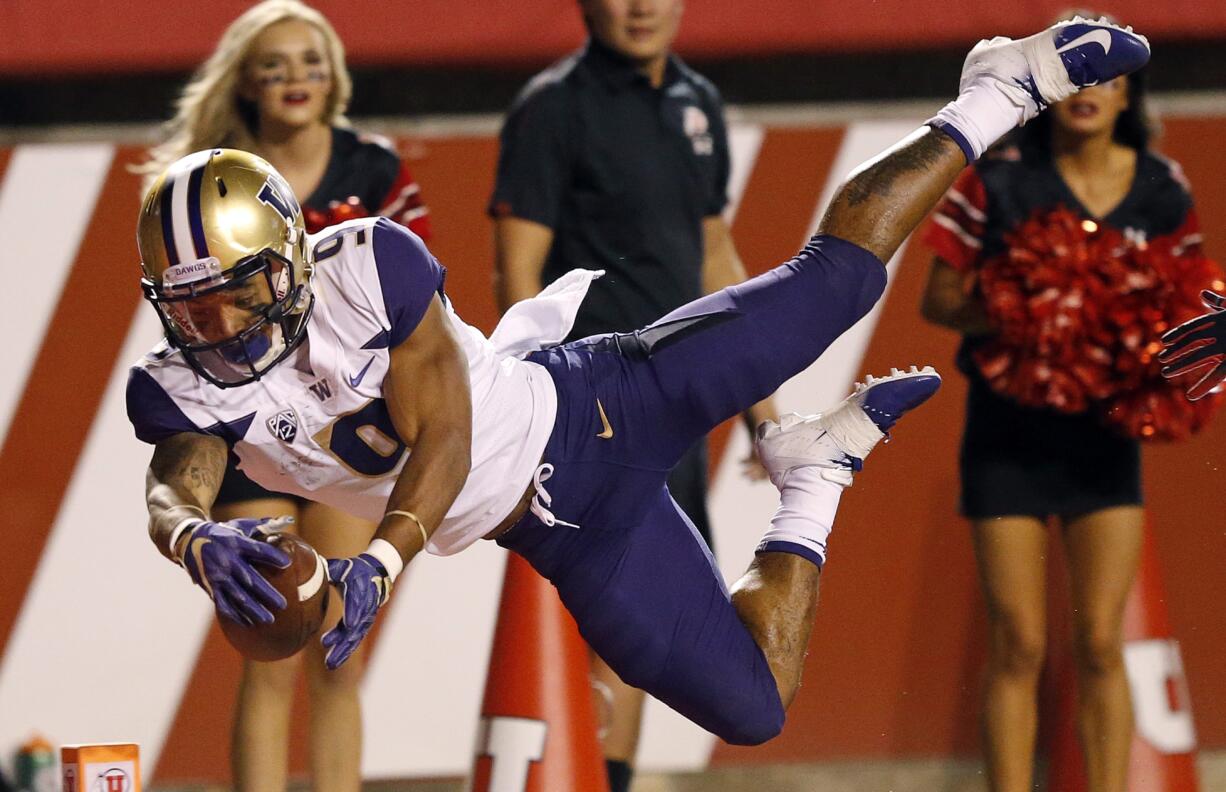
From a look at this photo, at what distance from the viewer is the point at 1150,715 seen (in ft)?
13.4

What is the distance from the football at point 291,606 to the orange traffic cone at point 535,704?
1416 millimetres

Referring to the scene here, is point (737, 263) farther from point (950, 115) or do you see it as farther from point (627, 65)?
point (950, 115)

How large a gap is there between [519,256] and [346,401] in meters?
1.14

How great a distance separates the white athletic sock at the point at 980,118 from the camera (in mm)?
3086

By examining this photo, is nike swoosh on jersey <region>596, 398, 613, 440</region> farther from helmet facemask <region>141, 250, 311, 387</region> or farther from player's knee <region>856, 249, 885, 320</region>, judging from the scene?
helmet facemask <region>141, 250, 311, 387</region>

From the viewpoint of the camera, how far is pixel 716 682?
3125 mm

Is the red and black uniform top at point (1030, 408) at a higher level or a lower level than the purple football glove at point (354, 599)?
higher

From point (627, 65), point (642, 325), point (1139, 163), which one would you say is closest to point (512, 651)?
point (642, 325)

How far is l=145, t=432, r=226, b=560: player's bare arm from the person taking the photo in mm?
2494

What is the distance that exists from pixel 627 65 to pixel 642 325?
611 mm

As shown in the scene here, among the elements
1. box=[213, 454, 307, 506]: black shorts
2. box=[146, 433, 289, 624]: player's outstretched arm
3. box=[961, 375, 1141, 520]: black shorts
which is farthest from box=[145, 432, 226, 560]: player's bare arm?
box=[961, 375, 1141, 520]: black shorts

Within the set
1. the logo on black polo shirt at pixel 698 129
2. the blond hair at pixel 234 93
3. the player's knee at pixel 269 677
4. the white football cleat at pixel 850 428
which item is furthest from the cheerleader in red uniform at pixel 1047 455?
the player's knee at pixel 269 677

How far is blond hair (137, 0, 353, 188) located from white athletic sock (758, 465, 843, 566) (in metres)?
1.48

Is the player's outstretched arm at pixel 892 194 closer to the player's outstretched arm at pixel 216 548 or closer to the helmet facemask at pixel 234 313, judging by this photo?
the helmet facemask at pixel 234 313
